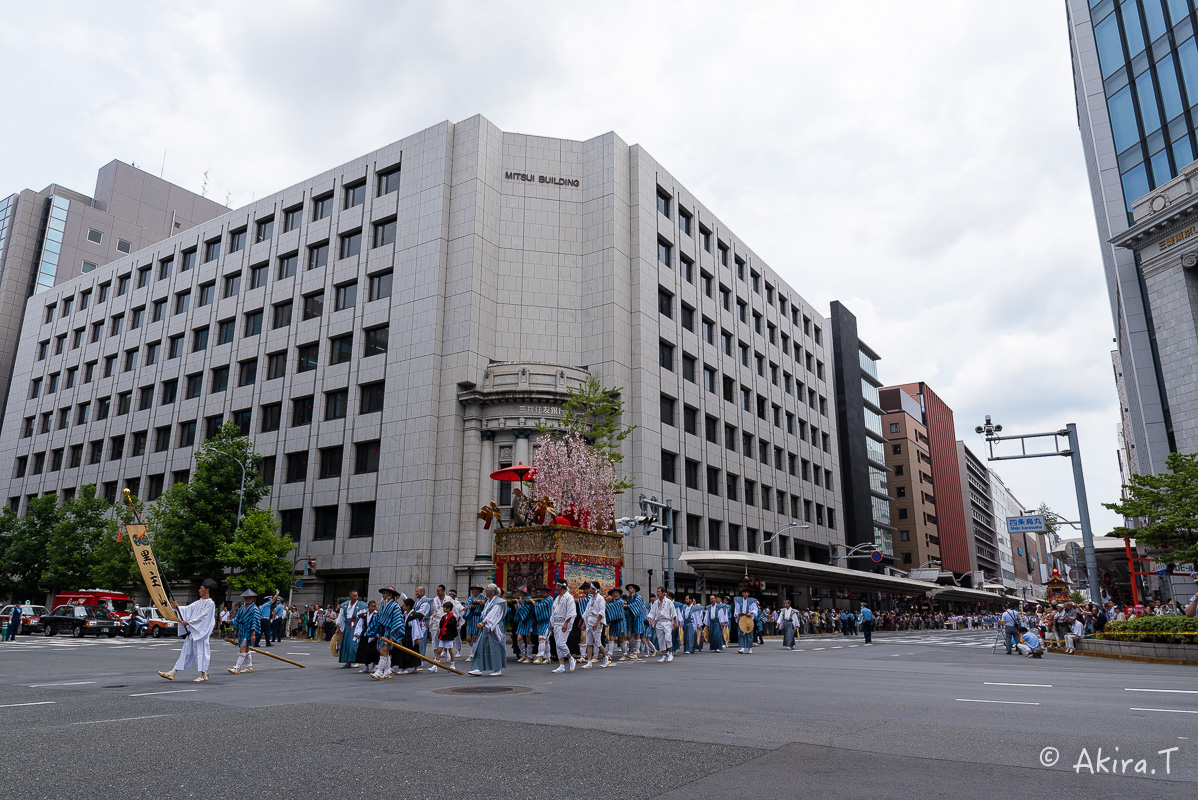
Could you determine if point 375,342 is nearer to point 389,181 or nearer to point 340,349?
point 340,349

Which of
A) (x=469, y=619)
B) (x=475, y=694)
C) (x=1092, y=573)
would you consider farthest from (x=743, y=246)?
(x=475, y=694)

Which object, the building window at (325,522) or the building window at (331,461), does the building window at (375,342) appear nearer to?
the building window at (331,461)

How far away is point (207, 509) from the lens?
3891cm

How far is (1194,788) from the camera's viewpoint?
17.9 feet

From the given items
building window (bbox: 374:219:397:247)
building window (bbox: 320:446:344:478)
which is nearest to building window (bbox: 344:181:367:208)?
building window (bbox: 374:219:397:247)

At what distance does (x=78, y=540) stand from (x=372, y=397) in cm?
2151

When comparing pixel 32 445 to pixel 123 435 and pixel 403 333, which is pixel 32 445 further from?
pixel 403 333

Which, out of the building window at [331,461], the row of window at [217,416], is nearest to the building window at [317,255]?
the row of window at [217,416]

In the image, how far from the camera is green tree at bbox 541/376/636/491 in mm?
35531

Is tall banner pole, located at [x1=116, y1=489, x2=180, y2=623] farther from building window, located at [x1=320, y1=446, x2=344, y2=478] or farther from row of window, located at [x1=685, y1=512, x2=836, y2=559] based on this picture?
row of window, located at [x1=685, y1=512, x2=836, y2=559]

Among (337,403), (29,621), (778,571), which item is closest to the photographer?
(29,621)

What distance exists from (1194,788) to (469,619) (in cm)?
1627

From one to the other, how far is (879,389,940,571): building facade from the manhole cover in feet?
284

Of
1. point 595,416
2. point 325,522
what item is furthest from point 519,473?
point 325,522
